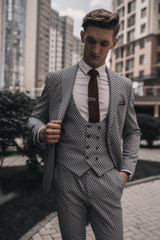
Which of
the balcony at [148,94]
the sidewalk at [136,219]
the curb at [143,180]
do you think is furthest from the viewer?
the balcony at [148,94]

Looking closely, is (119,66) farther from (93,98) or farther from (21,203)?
(93,98)

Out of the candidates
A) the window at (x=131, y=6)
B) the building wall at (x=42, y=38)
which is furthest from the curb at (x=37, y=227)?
the building wall at (x=42, y=38)

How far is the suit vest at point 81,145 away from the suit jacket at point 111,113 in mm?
51

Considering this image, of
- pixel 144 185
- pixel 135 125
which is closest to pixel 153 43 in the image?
pixel 144 185

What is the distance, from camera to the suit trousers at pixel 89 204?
5.44 ft

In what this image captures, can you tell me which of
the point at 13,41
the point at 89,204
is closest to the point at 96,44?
the point at 89,204

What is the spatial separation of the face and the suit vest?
338 mm

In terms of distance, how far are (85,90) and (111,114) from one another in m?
0.26

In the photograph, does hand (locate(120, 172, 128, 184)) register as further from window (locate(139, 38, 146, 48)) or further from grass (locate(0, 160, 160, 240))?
window (locate(139, 38, 146, 48))

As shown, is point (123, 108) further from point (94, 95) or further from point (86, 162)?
point (86, 162)

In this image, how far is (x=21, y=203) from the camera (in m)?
4.94

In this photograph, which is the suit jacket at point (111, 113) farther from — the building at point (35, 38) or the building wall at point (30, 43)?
the building wall at point (30, 43)

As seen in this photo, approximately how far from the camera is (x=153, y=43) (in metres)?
43.0

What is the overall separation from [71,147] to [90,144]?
0.44 ft
